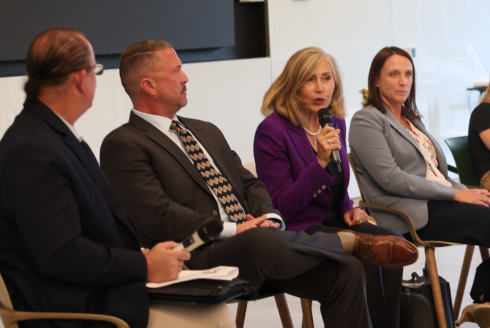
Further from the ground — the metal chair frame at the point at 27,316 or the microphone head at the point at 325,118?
the microphone head at the point at 325,118

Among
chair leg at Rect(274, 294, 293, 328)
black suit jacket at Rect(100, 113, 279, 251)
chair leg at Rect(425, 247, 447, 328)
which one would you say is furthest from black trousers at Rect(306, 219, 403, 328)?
black suit jacket at Rect(100, 113, 279, 251)

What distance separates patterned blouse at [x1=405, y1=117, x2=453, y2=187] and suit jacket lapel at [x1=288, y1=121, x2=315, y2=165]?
2.37 ft

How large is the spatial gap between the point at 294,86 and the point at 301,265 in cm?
106

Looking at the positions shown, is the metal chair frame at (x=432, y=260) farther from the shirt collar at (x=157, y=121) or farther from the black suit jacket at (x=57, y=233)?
the black suit jacket at (x=57, y=233)

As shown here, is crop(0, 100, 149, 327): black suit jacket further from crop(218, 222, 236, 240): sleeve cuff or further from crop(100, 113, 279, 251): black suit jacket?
crop(218, 222, 236, 240): sleeve cuff

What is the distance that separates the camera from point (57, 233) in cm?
146

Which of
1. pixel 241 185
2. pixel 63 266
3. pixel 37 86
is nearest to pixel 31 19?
pixel 241 185

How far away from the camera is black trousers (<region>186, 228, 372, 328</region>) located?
6.45 feet

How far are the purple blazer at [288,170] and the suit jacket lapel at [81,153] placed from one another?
1007 millimetres

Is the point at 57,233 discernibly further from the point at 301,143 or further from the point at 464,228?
the point at 464,228

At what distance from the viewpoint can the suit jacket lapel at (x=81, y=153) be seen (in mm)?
1553

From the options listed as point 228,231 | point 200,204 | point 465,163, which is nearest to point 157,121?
point 200,204

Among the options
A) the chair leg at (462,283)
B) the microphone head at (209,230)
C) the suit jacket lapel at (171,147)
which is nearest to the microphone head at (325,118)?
the suit jacket lapel at (171,147)

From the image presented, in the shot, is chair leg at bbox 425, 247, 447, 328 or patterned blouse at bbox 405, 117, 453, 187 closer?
chair leg at bbox 425, 247, 447, 328
